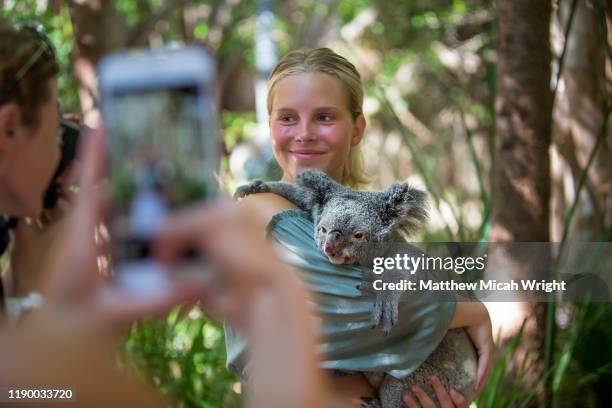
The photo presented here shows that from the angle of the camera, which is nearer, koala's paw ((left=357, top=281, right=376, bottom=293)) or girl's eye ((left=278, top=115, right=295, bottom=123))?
koala's paw ((left=357, top=281, right=376, bottom=293))

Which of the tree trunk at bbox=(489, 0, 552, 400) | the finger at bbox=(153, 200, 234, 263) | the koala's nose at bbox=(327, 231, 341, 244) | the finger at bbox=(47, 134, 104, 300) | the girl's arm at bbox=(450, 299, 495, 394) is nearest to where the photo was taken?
the finger at bbox=(153, 200, 234, 263)

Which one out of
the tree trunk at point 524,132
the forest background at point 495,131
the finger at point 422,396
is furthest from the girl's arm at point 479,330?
the tree trunk at point 524,132

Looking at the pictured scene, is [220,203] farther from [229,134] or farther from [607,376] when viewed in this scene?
[229,134]

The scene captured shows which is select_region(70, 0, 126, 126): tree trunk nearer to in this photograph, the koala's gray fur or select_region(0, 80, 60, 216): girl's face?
select_region(0, 80, 60, 216): girl's face

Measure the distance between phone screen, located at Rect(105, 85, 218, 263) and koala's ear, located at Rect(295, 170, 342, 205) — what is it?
0.94ft

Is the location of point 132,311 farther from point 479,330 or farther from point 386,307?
point 479,330

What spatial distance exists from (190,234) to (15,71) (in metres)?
0.81

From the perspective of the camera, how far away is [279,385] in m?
0.62

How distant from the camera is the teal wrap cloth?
3.91 feet

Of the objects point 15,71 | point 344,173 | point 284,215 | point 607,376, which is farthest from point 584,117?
point 15,71

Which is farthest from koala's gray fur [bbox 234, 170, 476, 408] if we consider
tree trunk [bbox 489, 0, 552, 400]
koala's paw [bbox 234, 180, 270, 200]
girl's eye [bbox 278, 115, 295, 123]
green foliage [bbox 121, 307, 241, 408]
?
green foliage [bbox 121, 307, 241, 408]

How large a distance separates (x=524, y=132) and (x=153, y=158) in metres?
1.31

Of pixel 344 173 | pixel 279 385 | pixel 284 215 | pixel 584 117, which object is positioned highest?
pixel 584 117

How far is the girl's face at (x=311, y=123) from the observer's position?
4.24ft
